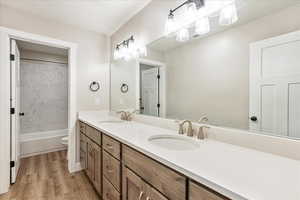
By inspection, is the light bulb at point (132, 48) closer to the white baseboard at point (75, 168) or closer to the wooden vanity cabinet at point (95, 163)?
the wooden vanity cabinet at point (95, 163)

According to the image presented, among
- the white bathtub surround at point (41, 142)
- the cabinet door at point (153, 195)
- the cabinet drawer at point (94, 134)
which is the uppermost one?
the cabinet drawer at point (94, 134)

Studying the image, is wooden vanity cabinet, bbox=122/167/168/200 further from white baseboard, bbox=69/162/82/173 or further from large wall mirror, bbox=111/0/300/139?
white baseboard, bbox=69/162/82/173

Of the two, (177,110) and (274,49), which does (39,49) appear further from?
(274,49)

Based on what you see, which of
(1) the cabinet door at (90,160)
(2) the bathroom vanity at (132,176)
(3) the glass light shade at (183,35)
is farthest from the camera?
(1) the cabinet door at (90,160)

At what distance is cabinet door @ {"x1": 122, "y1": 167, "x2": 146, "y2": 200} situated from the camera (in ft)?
2.87

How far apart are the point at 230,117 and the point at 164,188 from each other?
0.69m

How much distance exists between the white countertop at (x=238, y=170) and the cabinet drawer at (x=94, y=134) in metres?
0.77

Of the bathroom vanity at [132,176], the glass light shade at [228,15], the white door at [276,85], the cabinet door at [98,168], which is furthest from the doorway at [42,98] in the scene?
the white door at [276,85]

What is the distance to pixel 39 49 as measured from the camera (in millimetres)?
3070

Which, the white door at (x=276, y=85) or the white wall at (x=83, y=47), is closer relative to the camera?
the white door at (x=276, y=85)

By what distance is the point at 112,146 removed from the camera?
1234 mm

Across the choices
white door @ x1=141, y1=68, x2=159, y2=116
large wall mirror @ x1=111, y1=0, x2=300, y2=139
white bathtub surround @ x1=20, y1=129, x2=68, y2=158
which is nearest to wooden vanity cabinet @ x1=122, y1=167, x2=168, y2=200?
large wall mirror @ x1=111, y1=0, x2=300, y2=139

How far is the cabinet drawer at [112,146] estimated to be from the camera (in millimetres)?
1141

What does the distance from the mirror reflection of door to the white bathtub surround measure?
2458 millimetres
